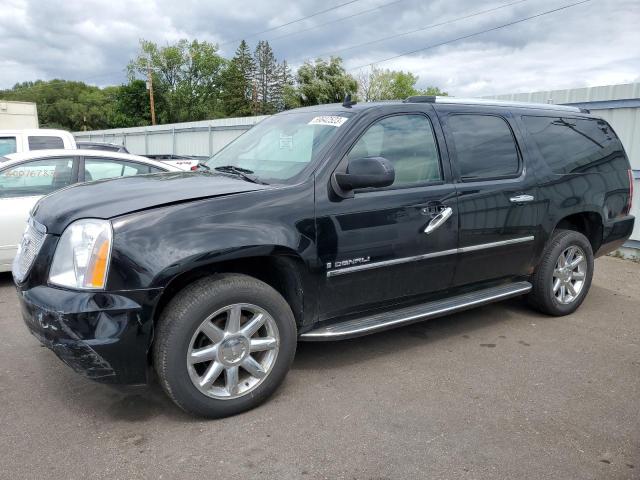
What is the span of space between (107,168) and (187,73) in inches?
3103

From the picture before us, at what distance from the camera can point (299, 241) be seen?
10.4ft

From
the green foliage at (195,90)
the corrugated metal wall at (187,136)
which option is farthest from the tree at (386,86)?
the corrugated metal wall at (187,136)

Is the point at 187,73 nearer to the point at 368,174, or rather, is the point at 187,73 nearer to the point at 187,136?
the point at 187,136

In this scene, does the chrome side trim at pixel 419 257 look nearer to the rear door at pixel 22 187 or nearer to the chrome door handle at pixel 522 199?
the chrome door handle at pixel 522 199

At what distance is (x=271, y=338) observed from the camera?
315cm

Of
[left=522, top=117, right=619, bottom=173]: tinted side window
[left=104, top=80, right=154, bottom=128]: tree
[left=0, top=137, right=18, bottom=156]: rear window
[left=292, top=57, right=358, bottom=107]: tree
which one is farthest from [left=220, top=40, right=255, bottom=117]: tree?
[left=522, top=117, right=619, bottom=173]: tinted side window

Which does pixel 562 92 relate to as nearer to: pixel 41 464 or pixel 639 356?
pixel 639 356

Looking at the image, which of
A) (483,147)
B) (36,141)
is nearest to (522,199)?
(483,147)

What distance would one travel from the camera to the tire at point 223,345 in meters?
2.83

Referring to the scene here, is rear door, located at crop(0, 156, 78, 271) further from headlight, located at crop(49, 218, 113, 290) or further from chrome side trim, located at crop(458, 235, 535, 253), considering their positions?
chrome side trim, located at crop(458, 235, 535, 253)

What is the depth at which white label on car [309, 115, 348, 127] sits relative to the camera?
Result: 3650mm

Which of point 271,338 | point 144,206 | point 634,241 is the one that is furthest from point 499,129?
point 634,241

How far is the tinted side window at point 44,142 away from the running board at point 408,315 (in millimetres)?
6548

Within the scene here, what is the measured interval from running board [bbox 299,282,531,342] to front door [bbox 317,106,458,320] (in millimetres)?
89
